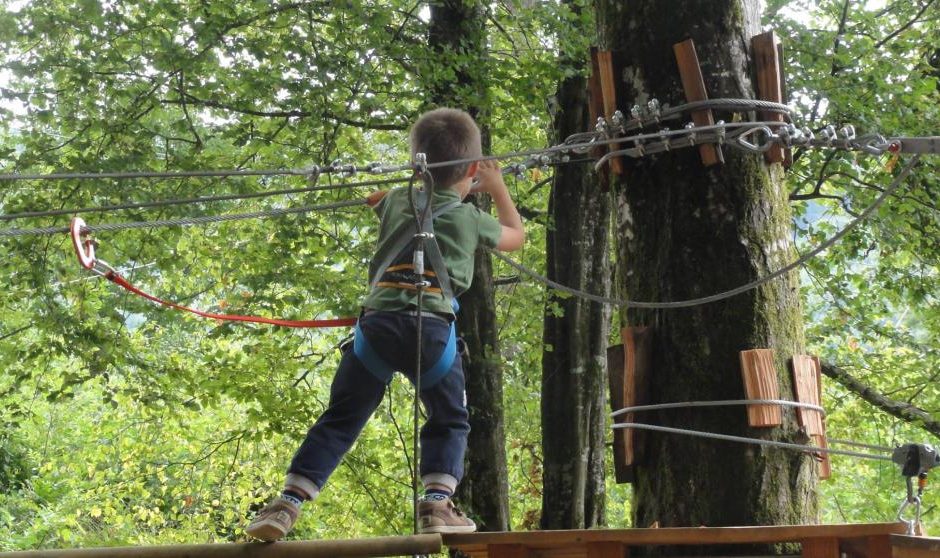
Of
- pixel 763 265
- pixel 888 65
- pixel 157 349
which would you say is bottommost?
pixel 763 265

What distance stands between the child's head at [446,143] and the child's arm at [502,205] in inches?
4.8

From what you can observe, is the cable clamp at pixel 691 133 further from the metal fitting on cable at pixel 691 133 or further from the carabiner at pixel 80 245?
the carabiner at pixel 80 245

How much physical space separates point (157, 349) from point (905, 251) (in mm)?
7409

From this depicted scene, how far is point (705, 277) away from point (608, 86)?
0.75 metres

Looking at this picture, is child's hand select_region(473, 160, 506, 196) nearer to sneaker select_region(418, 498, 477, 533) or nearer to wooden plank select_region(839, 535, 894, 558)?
sneaker select_region(418, 498, 477, 533)

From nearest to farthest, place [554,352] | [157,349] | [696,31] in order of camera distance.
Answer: [696,31]
[554,352]
[157,349]

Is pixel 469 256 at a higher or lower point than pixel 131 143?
lower

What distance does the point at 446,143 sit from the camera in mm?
3553

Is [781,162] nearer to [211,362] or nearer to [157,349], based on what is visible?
[211,362]

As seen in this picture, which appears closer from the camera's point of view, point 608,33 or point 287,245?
point 608,33

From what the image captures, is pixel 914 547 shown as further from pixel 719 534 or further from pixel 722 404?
pixel 722 404

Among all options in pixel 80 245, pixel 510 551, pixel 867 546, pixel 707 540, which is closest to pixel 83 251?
pixel 80 245

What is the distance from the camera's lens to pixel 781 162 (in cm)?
356

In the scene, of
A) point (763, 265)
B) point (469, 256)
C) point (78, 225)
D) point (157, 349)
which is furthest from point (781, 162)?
point (157, 349)
